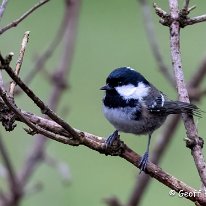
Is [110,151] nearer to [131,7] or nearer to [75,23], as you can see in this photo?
[75,23]

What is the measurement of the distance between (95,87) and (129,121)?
391 cm

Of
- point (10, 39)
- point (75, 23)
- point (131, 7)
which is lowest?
point (75, 23)

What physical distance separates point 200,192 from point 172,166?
12.3 ft

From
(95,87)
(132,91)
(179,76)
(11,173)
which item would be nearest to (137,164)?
(179,76)

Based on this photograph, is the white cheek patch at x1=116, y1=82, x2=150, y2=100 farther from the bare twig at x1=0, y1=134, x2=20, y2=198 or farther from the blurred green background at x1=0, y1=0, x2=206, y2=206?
the blurred green background at x1=0, y1=0, x2=206, y2=206

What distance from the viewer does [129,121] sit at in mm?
2275

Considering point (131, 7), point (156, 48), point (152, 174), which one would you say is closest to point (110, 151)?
point (152, 174)

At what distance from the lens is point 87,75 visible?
648cm

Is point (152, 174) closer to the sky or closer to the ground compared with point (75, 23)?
closer to the ground

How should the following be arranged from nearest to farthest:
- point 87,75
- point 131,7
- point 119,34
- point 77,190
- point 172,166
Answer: point 77,190 → point 172,166 → point 87,75 → point 119,34 → point 131,7

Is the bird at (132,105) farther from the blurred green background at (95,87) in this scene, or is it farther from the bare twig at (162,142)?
the blurred green background at (95,87)

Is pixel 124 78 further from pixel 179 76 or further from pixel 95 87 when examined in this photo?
pixel 95 87

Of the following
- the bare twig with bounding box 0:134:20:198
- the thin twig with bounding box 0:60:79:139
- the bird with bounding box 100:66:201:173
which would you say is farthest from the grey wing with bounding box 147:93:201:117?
the thin twig with bounding box 0:60:79:139

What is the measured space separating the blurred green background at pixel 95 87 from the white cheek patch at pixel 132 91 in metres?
1.29
